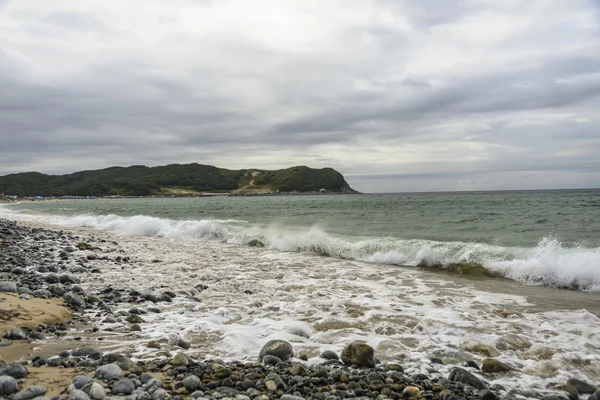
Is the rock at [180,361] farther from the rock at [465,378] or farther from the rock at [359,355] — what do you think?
the rock at [465,378]

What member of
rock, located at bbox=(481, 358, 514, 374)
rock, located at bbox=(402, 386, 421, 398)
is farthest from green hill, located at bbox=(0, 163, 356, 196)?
rock, located at bbox=(402, 386, 421, 398)

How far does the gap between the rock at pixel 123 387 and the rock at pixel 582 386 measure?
4.55 metres

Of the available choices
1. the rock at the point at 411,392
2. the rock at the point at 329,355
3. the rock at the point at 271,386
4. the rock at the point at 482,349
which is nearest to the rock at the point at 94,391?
the rock at the point at 271,386

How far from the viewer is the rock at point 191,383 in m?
3.74

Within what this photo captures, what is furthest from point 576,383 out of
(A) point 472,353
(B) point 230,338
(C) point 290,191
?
(C) point 290,191

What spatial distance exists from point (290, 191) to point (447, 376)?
186689mm

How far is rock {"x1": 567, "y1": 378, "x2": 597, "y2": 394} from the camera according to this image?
3.97m

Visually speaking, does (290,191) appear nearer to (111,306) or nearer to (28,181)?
(28,181)

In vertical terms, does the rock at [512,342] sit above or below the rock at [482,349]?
below

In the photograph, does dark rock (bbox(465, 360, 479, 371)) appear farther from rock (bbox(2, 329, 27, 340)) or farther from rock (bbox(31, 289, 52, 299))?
rock (bbox(31, 289, 52, 299))

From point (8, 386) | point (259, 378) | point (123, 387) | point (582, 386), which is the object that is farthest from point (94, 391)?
point (582, 386)

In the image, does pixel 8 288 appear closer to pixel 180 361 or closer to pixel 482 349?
pixel 180 361

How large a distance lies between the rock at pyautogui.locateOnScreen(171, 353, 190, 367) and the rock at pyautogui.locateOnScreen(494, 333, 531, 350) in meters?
4.10

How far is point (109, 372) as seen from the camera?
391 cm
